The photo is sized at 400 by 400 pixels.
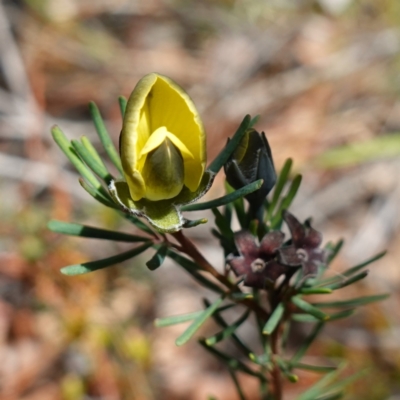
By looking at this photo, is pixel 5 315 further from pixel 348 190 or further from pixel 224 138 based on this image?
pixel 348 190

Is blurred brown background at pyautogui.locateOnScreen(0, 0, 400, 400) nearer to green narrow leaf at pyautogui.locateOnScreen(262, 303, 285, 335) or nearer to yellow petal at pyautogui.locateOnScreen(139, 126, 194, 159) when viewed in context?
green narrow leaf at pyautogui.locateOnScreen(262, 303, 285, 335)

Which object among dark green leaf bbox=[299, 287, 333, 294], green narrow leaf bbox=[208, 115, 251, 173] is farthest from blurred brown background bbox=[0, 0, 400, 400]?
green narrow leaf bbox=[208, 115, 251, 173]

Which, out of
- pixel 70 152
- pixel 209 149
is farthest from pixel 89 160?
pixel 209 149

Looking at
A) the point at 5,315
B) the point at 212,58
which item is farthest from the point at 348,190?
the point at 5,315

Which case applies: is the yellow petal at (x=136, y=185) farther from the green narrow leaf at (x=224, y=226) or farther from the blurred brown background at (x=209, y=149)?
the blurred brown background at (x=209, y=149)

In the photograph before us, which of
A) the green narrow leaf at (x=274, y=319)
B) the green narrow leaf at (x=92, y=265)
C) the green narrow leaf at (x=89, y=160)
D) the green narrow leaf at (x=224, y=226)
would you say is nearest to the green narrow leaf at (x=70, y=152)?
the green narrow leaf at (x=89, y=160)

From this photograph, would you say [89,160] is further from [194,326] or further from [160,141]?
[194,326]
